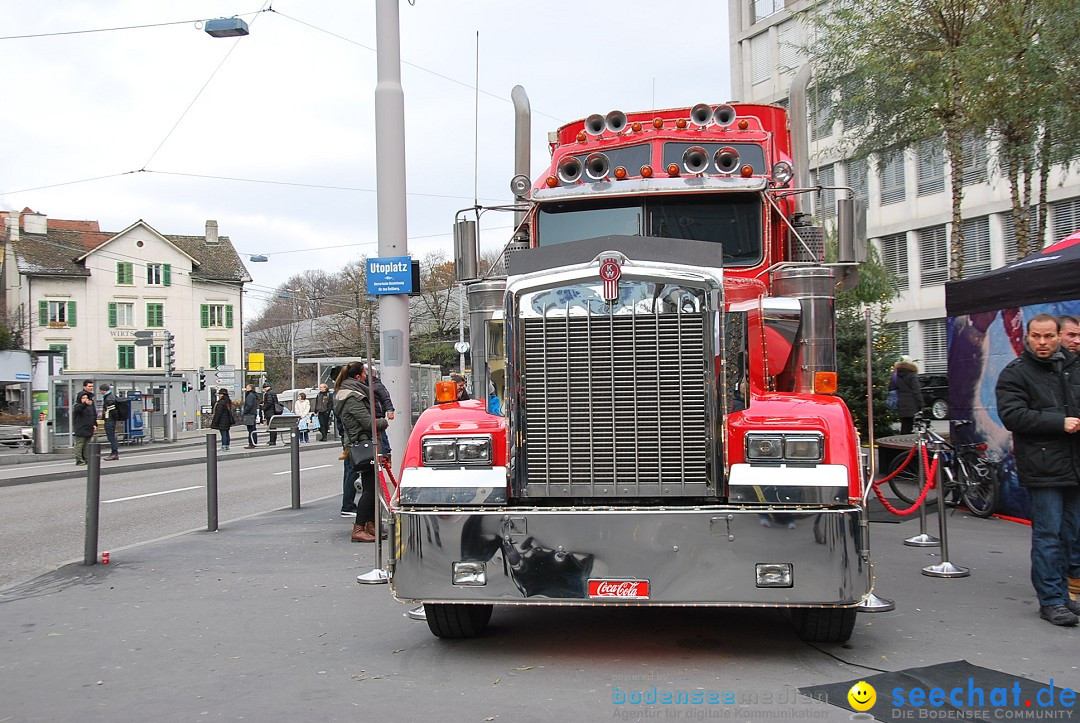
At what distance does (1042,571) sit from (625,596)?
294cm

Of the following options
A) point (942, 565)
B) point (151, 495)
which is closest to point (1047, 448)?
point (942, 565)

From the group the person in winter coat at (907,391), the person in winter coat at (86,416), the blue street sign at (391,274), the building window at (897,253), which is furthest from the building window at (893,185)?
the blue street sign at (391,274)

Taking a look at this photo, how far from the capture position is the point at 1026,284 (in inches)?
412

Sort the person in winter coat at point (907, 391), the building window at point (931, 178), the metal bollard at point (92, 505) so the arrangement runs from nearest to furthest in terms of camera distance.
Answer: the metal bollard at point (92, 505), the person in winter coat at point (907, 391), the building window at point (931, 178)

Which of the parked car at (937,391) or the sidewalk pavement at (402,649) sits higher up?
the parked car at (937,391)

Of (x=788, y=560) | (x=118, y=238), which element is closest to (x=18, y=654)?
(x=788, y=560)

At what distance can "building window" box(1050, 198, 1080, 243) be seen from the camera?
101 feet

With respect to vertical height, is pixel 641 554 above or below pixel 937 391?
below

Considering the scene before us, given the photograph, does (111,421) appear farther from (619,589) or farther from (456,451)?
(619,589)

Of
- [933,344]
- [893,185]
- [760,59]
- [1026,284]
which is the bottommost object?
[1026,284]

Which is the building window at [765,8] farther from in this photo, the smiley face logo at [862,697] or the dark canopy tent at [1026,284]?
the smiley face logo at [862,697]

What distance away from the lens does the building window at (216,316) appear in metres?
65.8

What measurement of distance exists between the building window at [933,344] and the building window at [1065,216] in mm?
5718

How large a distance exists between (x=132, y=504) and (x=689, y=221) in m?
11.4
